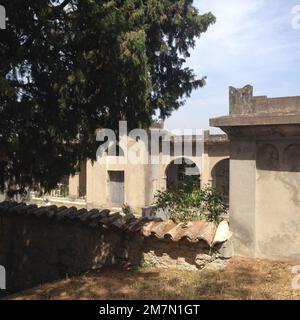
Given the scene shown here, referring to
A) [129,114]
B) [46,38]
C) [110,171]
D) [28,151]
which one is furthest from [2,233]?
[110,171]

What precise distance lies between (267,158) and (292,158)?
0.35 m

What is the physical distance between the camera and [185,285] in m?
4.74

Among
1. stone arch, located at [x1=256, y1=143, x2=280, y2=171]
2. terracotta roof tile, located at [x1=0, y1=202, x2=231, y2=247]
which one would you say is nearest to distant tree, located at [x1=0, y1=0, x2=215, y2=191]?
terracotta roof tile, located at [x1=0, y1=202, x2=231, y2=247]

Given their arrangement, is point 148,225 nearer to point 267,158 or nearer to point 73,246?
point 73,246

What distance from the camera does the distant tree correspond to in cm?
498

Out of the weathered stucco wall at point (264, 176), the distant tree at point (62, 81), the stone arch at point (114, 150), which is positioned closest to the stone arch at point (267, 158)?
the weathered stucco wall at point (264, 176)

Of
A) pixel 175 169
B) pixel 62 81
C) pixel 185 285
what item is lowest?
pixel 185 285

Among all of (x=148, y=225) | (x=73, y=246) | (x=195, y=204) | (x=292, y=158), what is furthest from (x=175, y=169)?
(x=292, y=158)

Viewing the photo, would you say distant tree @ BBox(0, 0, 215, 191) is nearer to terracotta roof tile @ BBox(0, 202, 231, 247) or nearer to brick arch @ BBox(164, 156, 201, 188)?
terracotta roof tile @ BBox(0, 202, 231, 247)

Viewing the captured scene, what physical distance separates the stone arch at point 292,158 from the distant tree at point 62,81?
2.36 m

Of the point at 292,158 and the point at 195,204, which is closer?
the point at 292,158

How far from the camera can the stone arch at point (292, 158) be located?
5.12m

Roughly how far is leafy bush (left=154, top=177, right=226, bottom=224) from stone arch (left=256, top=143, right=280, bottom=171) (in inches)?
44.0

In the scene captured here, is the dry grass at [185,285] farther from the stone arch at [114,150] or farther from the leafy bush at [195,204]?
the stone arch at [114,150]
